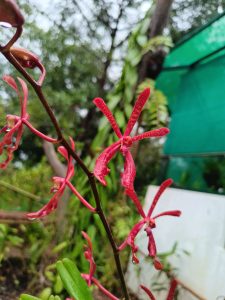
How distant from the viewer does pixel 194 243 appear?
120cm

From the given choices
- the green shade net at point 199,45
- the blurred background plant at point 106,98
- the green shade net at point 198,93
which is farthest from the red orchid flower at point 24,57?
the green shade net at point 199,45

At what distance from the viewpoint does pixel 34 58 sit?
39 cm

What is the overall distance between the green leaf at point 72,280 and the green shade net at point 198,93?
0.81m

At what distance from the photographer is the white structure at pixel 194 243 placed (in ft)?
3.44

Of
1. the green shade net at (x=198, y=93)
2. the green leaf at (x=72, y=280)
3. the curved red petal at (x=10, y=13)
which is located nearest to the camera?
the curved red petal at (x=10, y=13)

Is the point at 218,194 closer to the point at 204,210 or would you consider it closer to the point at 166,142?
the point at 204,210

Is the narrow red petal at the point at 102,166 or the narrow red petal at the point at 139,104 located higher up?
the narrow red petal at the point at 139,104

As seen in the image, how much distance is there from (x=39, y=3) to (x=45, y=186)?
88 cm

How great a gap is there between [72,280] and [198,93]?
1087 mm

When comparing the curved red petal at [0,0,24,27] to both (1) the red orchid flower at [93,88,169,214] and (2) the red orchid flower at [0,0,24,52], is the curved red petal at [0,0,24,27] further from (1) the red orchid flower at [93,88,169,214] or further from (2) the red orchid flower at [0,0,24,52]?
(1) the red orchid flower at [93,88,169,214]

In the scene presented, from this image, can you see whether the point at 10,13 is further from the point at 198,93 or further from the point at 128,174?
the point at 198,93

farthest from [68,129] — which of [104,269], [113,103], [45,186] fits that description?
[104,269]

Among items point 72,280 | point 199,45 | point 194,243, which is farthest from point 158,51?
point 72,280

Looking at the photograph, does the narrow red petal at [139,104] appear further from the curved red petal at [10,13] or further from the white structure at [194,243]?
the white structure at [194,243]
